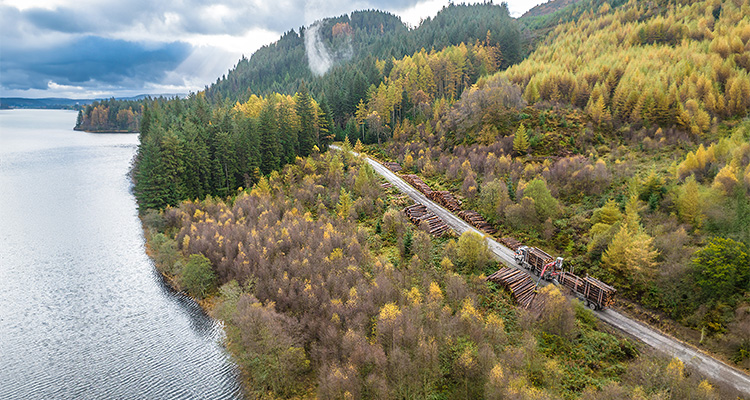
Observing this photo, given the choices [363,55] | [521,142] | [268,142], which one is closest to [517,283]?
[521,142]

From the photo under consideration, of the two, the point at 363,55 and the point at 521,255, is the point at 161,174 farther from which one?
the point at 363,55

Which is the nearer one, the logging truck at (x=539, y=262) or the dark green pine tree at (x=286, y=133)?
the logging truck at (x=539, y=262)

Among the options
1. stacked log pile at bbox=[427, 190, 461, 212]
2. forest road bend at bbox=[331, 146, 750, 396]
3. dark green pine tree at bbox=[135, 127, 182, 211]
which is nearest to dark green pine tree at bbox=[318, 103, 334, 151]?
dark green pine tree at bbox=[135, 127, 182, 211]

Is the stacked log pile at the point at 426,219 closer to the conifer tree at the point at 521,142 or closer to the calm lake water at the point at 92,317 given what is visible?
the conifer tree at the point at 521,142

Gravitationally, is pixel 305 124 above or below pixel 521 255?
above

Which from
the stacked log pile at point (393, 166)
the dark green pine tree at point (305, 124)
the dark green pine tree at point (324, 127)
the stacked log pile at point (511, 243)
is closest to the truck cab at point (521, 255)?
the stacked log pile at point (511, 243)

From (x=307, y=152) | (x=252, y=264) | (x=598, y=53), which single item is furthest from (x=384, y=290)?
(x=598, y=53)
